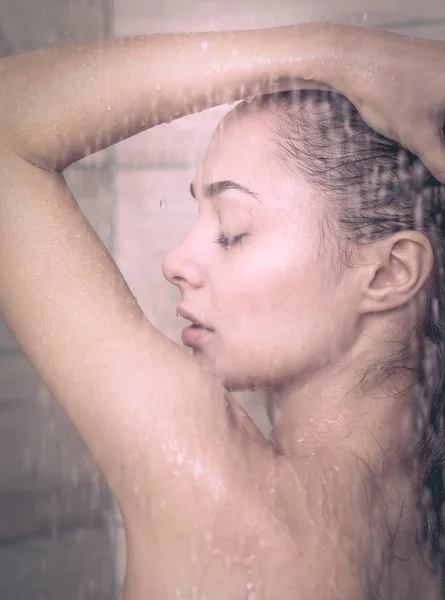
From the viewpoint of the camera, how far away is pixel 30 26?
1368 millimetres

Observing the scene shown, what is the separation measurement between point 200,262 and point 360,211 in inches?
7.6

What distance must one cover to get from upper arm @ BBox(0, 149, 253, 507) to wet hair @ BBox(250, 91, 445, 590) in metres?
0.25

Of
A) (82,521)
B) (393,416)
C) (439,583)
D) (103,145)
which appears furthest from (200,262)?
(82,521)

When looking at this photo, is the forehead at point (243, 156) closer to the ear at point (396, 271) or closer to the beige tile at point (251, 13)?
the ear at point (396, 271)

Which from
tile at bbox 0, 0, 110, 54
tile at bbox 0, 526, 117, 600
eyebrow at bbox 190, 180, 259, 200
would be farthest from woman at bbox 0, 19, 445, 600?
tile at bbox 0, 526, 117, 600

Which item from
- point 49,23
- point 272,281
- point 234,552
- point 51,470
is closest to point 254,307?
point 272,281

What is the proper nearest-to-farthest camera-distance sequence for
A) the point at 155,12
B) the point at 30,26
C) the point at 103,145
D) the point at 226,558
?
the point at 226,558 → the point at 103,145 → the point at 30,26 → the point at 155,12

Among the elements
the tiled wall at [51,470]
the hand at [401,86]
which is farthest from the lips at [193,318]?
the tiled wall at [51,470]

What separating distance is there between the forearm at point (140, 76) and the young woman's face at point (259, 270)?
9cm

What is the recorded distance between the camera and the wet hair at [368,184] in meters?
0.84

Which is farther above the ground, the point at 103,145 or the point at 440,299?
the point at 103,145

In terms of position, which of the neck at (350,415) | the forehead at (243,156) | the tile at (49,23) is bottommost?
the neck at (350,415)

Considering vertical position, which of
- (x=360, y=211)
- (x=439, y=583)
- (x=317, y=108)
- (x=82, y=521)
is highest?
(x=317, y=108)

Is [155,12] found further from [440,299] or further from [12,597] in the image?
[12,597]
